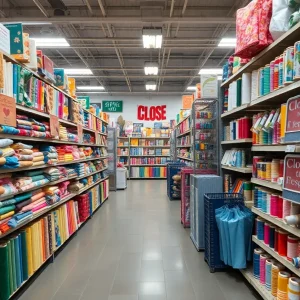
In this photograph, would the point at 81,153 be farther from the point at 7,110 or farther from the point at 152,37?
the point at 152,37

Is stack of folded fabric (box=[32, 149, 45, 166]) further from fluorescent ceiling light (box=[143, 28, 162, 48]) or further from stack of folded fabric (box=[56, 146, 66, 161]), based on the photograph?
fluorescent ceiling light (box=[143, 28, 162, 48])

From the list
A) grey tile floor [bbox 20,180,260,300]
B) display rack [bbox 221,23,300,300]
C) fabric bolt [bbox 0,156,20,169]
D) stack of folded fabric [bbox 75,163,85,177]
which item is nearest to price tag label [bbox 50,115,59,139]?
fabric bolt [bbox 0,156,20,169]


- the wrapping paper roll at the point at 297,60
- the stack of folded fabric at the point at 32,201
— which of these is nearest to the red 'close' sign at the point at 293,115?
the wrapping paper roll at the point at 297,60

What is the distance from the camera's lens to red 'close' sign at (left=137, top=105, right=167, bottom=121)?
14.4 meters

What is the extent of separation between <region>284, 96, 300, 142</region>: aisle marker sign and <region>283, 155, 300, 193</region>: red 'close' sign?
15cm

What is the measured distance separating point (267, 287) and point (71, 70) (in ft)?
31.5

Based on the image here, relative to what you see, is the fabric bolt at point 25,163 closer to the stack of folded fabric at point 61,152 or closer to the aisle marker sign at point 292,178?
the stack of folded fabric at point 61,152

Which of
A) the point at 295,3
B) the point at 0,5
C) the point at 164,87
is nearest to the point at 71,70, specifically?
the point at 0,5

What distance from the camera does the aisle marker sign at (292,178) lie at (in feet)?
6.05

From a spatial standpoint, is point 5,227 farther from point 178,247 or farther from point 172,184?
point 172,184

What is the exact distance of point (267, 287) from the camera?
2.38 meters

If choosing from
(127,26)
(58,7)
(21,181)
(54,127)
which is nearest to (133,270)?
(21,181)

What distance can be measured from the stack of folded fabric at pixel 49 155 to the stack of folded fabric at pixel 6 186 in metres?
0.77

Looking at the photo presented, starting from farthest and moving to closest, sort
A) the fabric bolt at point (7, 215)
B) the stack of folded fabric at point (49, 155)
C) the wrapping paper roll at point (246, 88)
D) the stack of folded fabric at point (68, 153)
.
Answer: the stack of folded fabric at point (68, 153), the stack of folded fabric at point (49, 155), the wrapping paper roll at point (246, 88), the fabric bolt at point (7, 215)
